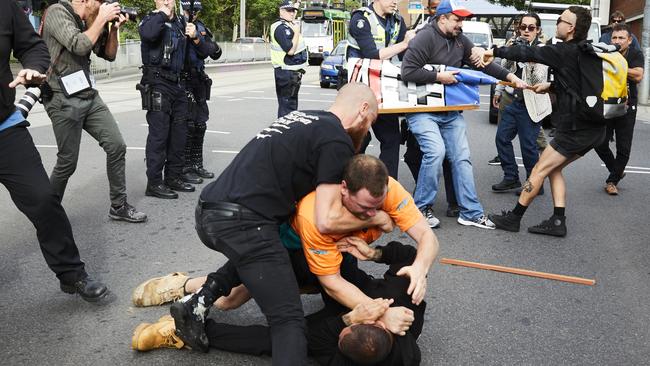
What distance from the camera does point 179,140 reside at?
7.07 m

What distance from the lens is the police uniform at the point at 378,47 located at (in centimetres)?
641

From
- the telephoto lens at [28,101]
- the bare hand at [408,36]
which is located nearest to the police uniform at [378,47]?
the bare hand at [408,36]

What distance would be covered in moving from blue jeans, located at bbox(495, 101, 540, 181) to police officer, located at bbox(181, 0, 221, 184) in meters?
3.16

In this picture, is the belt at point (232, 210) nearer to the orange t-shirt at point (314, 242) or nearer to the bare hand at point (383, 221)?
the orange t-shirt at point (314, 242)

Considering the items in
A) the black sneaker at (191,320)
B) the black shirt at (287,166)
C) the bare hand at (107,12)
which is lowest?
the black sneaker at (191,320)

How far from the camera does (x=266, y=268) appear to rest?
3.28 m

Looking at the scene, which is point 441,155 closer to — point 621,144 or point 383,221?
point 383,221

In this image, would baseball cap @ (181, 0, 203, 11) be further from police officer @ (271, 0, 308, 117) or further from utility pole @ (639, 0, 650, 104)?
utility pole @ (639, 0, 650, 104)

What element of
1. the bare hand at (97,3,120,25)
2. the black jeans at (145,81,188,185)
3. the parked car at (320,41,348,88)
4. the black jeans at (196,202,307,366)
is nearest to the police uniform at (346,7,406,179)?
the black jeans at (145,81,188,185)

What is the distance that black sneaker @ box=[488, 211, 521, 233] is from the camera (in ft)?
20.1

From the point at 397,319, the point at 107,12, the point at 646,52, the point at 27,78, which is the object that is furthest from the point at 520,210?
the point at 646,52

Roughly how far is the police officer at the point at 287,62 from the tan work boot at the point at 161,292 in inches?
208

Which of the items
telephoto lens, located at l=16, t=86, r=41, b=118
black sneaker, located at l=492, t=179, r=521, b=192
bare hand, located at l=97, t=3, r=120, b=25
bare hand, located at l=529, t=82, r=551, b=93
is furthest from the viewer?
black sneaker, located at l=492, t=179, r=521, b=192

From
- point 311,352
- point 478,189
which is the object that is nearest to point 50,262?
point 311,352
